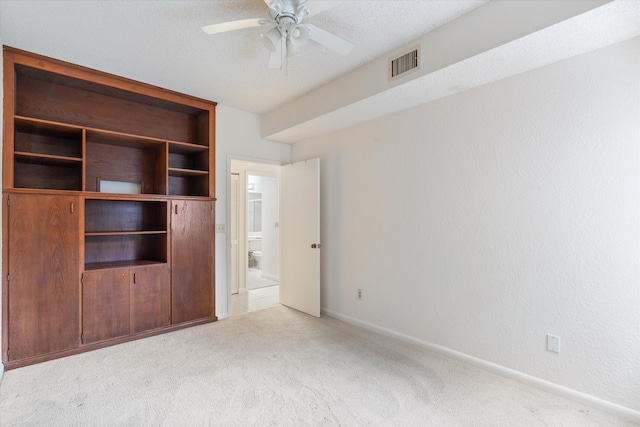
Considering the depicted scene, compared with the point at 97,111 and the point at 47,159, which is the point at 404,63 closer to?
the point at 97,111

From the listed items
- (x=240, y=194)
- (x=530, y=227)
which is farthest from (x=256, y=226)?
(x=530, y=227)

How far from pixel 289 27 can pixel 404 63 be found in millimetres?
1030

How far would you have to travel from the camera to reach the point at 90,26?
2.26 metres

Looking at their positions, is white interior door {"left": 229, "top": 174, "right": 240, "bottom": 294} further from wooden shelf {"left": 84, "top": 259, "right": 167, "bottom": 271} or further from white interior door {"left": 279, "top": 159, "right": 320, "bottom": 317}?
wooden shelf {"left": 84, "top": 259, "right": 167, "bottom": 271}

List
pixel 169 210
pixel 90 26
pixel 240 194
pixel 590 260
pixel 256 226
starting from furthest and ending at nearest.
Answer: pixel 256 226, pixel 240 194, pixel 169 210, pixel 90 26, pixel 590 260

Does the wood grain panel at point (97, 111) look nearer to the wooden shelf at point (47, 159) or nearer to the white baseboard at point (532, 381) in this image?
the wooden shelf at point (47, 159)

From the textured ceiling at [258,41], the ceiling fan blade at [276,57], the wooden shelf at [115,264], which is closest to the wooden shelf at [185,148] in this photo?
the textured ceiling at [258,41]

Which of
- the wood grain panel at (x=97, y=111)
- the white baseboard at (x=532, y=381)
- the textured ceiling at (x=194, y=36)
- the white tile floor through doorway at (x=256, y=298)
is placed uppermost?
the textured ceiling at (x=194, y=36)

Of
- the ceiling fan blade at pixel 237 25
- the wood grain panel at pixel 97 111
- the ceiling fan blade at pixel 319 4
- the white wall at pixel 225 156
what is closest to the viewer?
the ceiling fan blade at pixel 319 4

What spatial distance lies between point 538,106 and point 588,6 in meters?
0.72

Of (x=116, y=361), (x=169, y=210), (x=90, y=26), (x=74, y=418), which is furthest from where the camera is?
(x=169, y=210)

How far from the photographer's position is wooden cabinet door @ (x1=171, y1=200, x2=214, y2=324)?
3449mm

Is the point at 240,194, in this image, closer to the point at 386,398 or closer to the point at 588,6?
the point at 386,398

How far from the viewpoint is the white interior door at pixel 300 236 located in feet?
12.9
